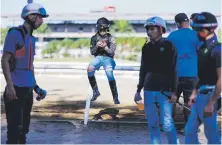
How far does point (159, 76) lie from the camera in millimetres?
5117

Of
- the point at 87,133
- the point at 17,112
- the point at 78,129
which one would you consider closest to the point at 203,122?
the point at 17,112

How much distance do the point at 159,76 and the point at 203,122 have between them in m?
0.87

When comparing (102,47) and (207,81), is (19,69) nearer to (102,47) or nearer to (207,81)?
(207,81)

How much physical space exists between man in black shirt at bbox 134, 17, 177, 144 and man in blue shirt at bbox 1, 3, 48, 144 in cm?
134

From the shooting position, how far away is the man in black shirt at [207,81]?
4.32 m

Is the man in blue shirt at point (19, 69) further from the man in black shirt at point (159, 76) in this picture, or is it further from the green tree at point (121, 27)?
the green tree at point (121, 27)

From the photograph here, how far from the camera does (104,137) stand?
6.81 meters

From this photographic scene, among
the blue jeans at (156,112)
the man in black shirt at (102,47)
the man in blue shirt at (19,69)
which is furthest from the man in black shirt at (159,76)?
the man in black shirt at (102,47)

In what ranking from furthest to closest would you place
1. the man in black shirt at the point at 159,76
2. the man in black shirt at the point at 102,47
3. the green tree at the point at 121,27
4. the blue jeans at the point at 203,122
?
the green tree at the point at 121,27 < the man in black shirt at the point at 102,47 < the man in black shirt at the point at 159,76 < the blue jeans at the point at 203,122

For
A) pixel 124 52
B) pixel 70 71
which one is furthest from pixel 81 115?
pixel 124 52

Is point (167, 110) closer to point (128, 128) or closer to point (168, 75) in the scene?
point (168, 75)

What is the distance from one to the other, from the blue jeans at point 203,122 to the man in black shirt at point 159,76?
0.57 meters

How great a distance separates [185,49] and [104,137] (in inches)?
72.9

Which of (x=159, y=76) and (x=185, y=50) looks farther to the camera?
(x=185, y=50)
